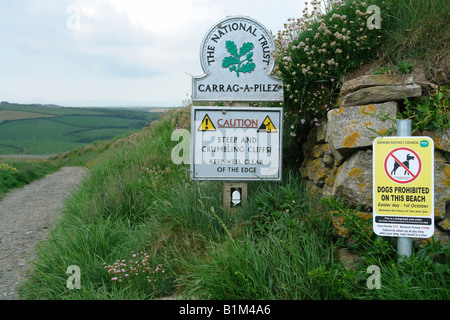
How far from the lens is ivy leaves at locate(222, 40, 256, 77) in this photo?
4.99 m

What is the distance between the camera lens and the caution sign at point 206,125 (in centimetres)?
495

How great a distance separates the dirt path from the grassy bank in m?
0.38

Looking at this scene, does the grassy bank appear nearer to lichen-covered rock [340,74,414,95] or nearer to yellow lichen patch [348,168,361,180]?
yellow lichen patch [348,168,361,180]

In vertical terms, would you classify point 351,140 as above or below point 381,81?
below

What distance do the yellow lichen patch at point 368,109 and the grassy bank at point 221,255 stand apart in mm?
1023

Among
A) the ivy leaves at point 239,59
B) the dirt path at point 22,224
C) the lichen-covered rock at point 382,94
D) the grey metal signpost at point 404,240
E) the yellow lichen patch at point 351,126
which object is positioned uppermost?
the ivy leaves at point 239,59

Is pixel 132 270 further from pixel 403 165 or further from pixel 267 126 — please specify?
pixel 403 165

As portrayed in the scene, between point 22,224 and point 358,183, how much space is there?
637cm

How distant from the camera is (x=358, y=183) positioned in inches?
154

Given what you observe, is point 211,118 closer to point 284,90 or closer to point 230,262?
point 284,90

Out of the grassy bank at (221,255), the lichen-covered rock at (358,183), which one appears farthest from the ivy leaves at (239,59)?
the lichen-covered rock at (358,183)

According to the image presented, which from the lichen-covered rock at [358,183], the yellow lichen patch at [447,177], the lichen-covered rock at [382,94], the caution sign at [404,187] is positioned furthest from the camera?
the lichen-covered rock at [382,94]

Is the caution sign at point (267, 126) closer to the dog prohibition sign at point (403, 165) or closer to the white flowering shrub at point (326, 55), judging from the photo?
the white flowering shrub at point (326, 55)

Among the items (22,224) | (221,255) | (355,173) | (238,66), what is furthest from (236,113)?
(22,224)
